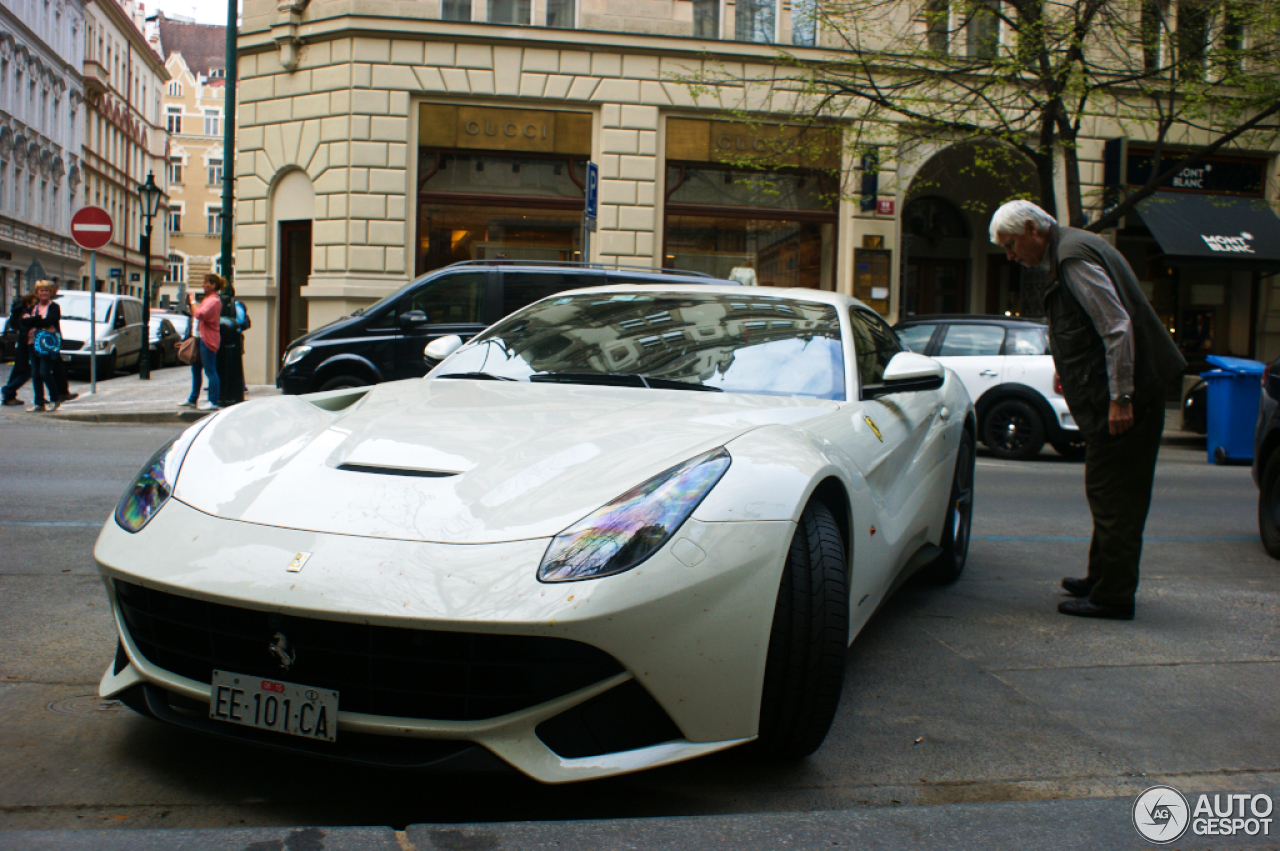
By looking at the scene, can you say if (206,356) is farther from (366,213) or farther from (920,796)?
(920,796)

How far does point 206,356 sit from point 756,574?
42.7ft

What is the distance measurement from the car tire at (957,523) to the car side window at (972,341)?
717cm

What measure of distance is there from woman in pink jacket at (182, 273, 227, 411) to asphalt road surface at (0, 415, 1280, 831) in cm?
867

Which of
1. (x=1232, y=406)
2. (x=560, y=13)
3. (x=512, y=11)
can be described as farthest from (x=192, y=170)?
(x=1232, y=406)

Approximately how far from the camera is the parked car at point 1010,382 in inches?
454

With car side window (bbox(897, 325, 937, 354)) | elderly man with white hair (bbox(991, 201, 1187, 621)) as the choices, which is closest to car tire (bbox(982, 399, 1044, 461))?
car side window (bbox(897, 325, 937, 354))

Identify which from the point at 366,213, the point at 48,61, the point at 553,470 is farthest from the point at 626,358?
the point at 48,61

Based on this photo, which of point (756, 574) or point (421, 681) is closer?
point (421, 681)

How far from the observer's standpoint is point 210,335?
1384cm

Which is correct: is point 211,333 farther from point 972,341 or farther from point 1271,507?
point 1271,507

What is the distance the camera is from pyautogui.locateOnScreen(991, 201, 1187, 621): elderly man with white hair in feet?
13.7

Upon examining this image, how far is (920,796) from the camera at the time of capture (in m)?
2.60

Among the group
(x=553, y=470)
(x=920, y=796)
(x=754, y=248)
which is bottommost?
(x=920, y=796)

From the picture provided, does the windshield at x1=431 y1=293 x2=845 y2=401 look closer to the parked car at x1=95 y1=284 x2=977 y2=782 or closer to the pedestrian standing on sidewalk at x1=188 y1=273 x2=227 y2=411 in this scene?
the parked car at x1=95 y1=284 x2=977 y2=782
